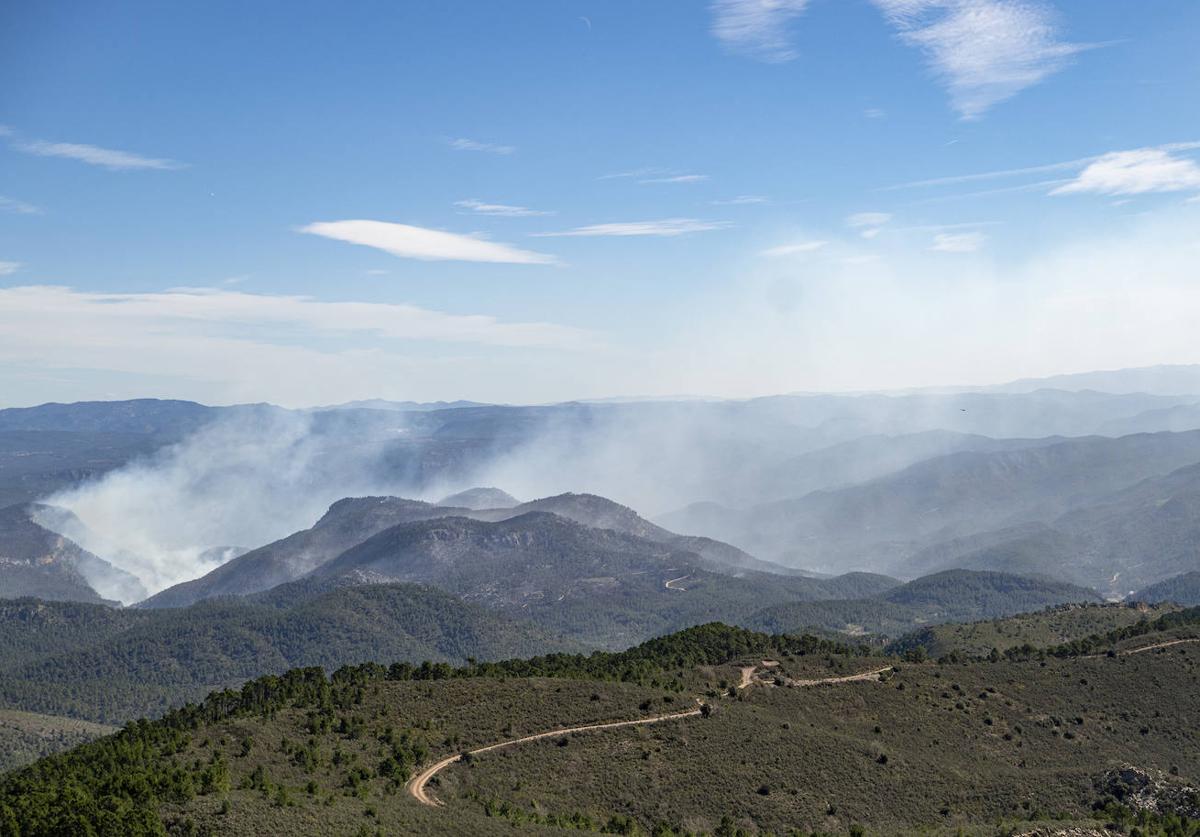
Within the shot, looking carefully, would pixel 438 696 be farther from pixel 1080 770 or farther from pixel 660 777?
pixel 1080 770

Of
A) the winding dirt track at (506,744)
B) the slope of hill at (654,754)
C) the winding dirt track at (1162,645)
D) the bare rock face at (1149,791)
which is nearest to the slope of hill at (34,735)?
the slope of hill at (654,754)

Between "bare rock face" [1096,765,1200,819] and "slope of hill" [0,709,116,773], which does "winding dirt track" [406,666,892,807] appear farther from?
"slope of hill" [0,709,116,773]

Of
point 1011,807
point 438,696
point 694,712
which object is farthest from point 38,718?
point 1011,807

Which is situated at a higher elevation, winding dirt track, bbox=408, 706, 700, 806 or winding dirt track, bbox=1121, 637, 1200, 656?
winding dirt track, bbox=408, 706, 700, 806

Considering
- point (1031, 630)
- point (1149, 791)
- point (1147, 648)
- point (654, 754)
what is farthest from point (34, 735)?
point (1147, 648)

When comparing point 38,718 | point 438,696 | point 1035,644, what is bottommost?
point 38,718

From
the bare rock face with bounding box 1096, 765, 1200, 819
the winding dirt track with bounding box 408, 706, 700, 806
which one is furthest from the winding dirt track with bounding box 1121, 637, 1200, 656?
the winding dirt track with bounding box 408, 706, 700, 806

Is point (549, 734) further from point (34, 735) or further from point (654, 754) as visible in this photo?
point (34, 735)
